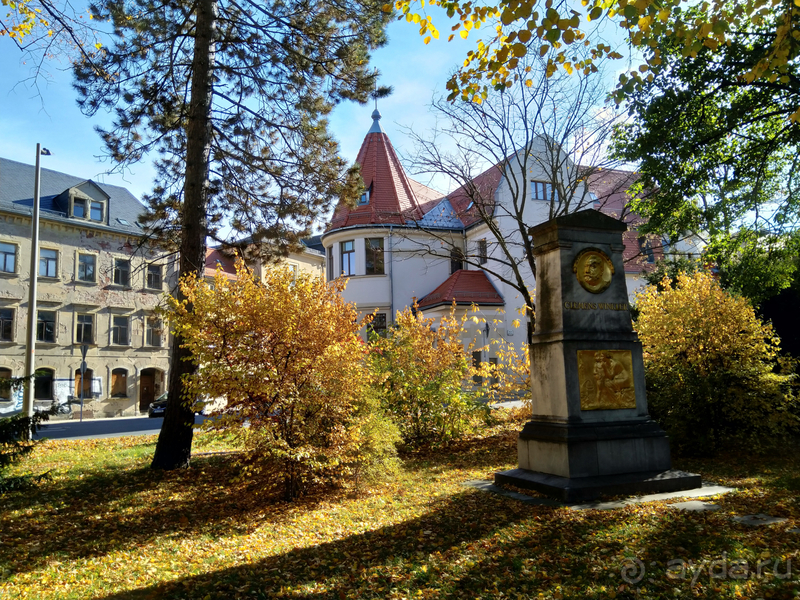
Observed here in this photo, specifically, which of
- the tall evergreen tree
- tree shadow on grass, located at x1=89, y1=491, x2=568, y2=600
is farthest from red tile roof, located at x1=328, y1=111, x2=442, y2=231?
tree shadow on grass, located at x1=89, y1=491, x2=568, y2=600

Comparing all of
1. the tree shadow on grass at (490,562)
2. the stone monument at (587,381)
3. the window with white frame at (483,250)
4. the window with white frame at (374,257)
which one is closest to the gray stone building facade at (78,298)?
the window with white frame at (374,257)

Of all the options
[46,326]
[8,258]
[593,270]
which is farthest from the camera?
[46,326]

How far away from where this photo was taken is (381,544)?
5.69 m

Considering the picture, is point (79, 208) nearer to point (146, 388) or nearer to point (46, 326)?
point (46, 326)

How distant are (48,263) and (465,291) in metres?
24.6

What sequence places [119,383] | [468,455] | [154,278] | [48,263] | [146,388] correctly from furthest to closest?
[154,278], [146,388], [119,383], [48,263], [468,455]

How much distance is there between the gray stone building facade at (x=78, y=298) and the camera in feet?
105

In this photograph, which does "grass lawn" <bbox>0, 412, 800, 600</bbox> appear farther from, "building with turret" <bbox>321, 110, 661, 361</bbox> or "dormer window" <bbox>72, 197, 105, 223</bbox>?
"dormer window" <bbox>72, 197, 105, 223</bbox>

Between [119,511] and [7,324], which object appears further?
[7,324]

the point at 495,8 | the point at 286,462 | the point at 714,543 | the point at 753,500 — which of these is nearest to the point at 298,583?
the point at 286,462

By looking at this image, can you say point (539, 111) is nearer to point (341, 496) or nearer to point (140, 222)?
point (140, 222)

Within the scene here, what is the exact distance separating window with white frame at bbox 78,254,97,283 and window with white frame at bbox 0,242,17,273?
3367 millimetres

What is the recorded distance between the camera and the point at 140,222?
1257 centimetres

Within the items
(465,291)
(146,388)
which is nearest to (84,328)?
(146,388)
